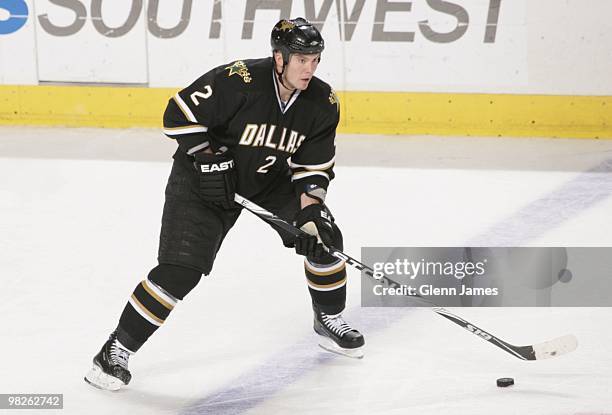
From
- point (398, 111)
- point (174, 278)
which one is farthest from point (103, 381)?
point (398, 111)

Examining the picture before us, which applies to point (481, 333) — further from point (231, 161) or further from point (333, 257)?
point (231, 161)

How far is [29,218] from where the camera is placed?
4828 millimetres

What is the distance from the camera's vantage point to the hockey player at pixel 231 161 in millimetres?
3141

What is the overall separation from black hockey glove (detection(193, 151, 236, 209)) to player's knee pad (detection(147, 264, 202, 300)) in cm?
23

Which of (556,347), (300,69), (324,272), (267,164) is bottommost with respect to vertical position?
(556,347)

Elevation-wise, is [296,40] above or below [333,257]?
above

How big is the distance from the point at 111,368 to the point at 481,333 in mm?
1092

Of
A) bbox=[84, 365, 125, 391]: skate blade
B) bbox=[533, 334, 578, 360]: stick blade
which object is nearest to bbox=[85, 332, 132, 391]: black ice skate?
bbox=[84, 365, 125, 391]: skate blade

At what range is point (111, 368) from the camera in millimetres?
3195

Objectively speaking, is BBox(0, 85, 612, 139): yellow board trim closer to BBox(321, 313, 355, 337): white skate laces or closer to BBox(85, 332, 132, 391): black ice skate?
BBox(321, 313, 355, 337): white skate laces

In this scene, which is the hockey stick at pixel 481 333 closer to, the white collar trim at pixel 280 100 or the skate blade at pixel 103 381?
Result: the white collar trim at pixel 280 100

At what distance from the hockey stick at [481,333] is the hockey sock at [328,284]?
12cm

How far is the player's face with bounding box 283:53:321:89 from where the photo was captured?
10.2 ft

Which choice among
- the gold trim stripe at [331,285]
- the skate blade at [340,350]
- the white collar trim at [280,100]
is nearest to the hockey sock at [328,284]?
the gold trim stripe at [331,285]
